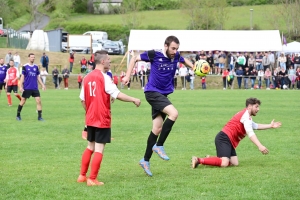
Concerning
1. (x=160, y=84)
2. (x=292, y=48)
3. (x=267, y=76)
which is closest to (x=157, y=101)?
(x=160, y=84)

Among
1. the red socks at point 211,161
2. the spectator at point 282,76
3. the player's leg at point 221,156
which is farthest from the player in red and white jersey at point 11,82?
the spectator at point 282,76

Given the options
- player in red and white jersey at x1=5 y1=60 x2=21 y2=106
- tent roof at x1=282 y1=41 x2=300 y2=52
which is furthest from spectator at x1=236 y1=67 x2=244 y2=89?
player in red and white jersey at x1=5 y1=60 x2=21 y2=106

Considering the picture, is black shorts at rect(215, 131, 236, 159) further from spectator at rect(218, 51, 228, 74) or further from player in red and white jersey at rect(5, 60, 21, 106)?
spectator at rect(218, 51, 228, 74)

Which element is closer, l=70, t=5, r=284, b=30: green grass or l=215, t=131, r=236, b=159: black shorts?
l=215, t=131, r=236, b=159: black shorts

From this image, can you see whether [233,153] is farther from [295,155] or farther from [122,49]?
[122,49]

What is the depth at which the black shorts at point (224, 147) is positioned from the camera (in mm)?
10359

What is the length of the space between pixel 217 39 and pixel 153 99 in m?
37.4

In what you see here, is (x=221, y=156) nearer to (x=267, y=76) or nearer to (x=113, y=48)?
(x=267, y=76)

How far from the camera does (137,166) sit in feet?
34.6

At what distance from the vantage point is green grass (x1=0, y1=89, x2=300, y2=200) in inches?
324

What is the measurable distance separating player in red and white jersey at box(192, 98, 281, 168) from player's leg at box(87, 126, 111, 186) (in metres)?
1.99

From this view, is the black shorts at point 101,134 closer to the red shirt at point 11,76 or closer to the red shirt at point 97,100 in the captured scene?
the red shirt at point 97,100

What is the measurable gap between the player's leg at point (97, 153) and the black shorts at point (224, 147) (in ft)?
7.93

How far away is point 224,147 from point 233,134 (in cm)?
29
